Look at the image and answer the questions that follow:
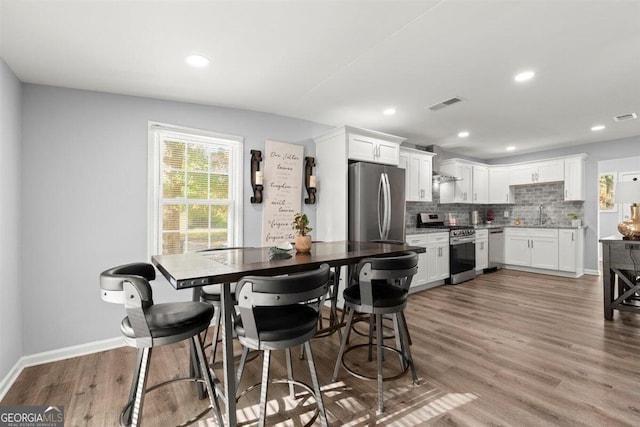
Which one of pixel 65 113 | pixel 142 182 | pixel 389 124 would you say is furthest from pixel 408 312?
pixel 65 113

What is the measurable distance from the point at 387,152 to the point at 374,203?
88cm

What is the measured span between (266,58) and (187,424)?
2654mm

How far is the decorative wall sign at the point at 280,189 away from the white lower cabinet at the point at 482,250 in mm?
3886

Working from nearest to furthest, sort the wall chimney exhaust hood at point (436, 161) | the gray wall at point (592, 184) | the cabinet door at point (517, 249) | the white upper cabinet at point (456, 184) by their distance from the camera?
the gray wall at point (592, 184)
the wall chimney exhaust hood at point (436, 161)
the white upper cabinet at point (456, 184)
the cabinet door at point (517, 249)

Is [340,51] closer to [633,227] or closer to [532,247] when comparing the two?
[633,227]

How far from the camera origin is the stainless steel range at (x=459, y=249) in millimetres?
Answer: 5125

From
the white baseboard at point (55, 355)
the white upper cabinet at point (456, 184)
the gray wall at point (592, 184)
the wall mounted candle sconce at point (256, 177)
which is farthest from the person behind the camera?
the white upper cabinet at point (456, 184)

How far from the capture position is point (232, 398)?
61.4 inches

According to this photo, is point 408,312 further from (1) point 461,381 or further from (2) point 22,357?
(2) point 22,357

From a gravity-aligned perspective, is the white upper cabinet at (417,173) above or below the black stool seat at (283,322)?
above

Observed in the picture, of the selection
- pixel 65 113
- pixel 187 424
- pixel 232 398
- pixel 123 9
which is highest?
pixel 123 9

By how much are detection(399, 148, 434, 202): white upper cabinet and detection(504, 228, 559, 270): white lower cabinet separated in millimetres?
2436

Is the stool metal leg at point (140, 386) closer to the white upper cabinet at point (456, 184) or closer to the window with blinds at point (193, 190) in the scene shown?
the window with blinds at point (193, 190)
